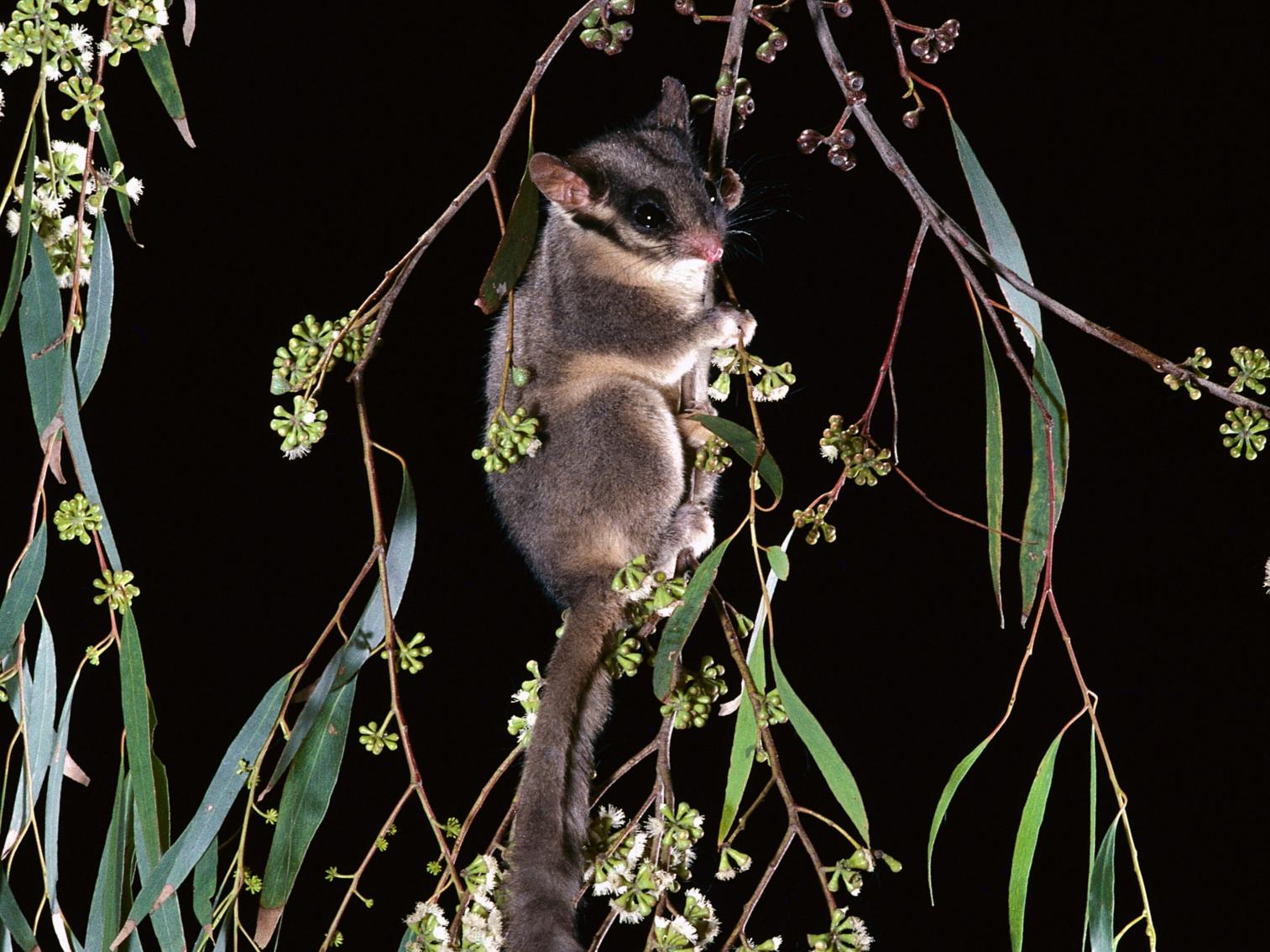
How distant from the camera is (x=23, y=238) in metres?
2.39

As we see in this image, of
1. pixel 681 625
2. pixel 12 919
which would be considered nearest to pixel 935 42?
pixel 681 625

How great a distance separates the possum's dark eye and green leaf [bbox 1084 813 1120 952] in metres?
1.45

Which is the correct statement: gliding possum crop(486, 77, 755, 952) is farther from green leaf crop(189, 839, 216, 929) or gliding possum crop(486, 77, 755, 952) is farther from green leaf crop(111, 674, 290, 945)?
green leaf crop(189, 839, 216, 929)

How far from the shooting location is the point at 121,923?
250 centimetres

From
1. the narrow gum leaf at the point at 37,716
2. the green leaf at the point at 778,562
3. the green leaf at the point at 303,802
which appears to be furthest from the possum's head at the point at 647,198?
the narrow gum leaf at the point at 37,716

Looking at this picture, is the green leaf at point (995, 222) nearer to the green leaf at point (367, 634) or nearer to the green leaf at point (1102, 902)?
the green leaf at point (1102, 902)

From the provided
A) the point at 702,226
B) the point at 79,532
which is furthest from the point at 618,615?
the point at 79,532

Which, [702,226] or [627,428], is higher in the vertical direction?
[702,226]

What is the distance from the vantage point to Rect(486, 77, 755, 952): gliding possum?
2807 mm

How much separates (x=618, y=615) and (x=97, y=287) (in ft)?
3.79

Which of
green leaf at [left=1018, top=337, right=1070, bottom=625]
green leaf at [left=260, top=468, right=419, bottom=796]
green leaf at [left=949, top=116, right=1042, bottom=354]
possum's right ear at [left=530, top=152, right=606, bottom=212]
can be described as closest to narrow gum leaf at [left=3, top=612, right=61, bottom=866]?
green leaf at [left=260, top=468, right=419, bottom=796]

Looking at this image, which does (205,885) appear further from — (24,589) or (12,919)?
(24,589)

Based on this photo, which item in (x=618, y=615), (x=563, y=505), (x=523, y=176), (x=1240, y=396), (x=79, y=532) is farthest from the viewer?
(x=563, y=505)

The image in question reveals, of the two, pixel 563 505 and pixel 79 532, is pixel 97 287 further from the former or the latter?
pixel 563 505
